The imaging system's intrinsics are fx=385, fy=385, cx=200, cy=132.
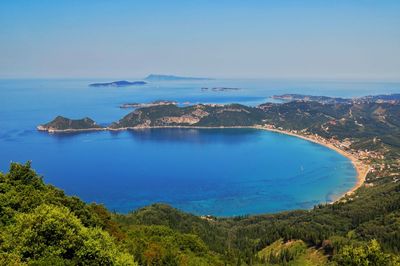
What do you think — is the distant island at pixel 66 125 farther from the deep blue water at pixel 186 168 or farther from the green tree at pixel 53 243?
the green tree at pixel 53 243

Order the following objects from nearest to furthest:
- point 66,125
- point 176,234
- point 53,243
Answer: point 53,243, point 176,234, point 66,125

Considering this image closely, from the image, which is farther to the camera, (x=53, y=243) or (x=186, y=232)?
(x=186, y=232)

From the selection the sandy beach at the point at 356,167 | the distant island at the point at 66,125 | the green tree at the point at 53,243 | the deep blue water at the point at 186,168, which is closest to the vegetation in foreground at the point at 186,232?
the green tree at the point at 53,243

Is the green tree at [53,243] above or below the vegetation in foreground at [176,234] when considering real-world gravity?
above

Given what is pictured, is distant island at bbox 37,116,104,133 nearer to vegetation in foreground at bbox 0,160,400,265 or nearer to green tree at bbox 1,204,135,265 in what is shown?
vegetation in foreground at bbox 0,160,400,265

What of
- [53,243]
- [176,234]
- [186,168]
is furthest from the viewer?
[186,168]

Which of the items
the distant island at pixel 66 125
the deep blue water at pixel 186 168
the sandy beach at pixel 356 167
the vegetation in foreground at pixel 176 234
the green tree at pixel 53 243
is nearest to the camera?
the green tree at pixel 53 243

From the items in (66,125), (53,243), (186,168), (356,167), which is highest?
(53,243)

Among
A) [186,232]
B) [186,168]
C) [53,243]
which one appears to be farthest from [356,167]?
[53,243]

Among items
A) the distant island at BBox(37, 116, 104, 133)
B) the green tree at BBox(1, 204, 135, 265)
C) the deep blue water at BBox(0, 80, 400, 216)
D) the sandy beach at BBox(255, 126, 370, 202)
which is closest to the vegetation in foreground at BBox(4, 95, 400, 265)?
the green tree at BBox(1, 204, 135, 265)

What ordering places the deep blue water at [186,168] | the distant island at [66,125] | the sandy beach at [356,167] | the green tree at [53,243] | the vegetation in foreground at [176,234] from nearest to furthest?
the green tree at [53,243]
the vegetation in foreground at [176,234]
the deep blue water at [186,168]
the sandy beach at [356,167]
the distant island at [66,125]

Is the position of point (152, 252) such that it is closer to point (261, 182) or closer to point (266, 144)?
point (261, 182)

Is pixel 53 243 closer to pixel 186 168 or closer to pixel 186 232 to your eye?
pixel 186 232
